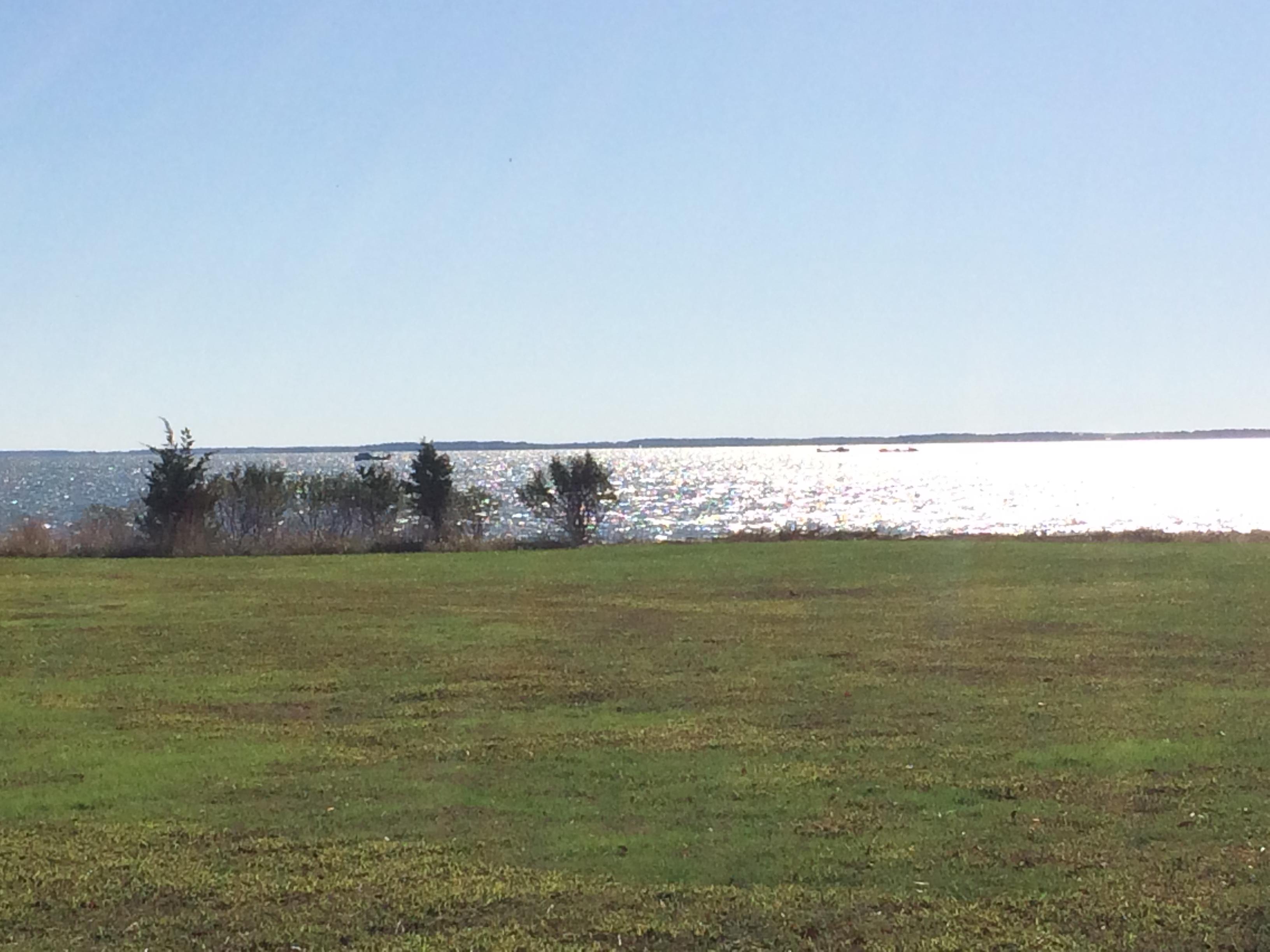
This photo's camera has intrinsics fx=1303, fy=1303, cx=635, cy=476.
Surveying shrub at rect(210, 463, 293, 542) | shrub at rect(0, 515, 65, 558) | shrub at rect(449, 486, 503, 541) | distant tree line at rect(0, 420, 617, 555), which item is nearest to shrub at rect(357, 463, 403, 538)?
distant tree line at rect(0, 420, 617, 555)

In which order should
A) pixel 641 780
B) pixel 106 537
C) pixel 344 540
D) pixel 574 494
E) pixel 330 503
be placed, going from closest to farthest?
pixel 641 780 < pixel 106 537 < pixel 344 540 < pixel 574 494 < pixel 330 503

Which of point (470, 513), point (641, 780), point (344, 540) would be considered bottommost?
point (641, 780)

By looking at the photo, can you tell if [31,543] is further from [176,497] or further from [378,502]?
[378,502]

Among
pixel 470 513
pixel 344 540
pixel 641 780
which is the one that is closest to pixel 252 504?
pixel 344 540

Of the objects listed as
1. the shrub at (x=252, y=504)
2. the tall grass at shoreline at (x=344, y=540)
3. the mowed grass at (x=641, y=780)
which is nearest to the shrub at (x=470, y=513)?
the tall grass at shoreline at (x=344, y=540)

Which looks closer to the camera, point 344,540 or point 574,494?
point 344,540

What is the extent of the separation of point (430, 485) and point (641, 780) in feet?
111

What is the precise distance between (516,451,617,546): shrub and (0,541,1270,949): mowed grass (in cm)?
2376

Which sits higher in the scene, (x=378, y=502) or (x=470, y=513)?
(x=378, y=502)

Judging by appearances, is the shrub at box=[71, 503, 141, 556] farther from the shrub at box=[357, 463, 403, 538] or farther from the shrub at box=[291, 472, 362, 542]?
the shrub at box=[357, 463, 403, 538]

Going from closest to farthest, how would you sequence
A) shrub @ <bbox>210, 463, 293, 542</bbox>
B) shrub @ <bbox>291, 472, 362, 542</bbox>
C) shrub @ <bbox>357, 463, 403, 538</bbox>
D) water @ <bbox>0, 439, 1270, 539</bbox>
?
shrub @ <bbox>210, 463, 293, 542</bbox> → shrub @ <bbox>291, 472, 362, 542</bbox> → shrub @ <bbox>357, 463, 403, 538</bbox> → water @ <bbox>0, 439, 1270, 539</bbox>

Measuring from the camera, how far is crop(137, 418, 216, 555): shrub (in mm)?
36094

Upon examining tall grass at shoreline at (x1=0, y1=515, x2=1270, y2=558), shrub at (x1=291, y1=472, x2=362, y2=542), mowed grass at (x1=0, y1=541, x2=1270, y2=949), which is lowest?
mowed grass at (x1=0, y1=541, x2=1270, y2=949)

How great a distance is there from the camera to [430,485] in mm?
42062
